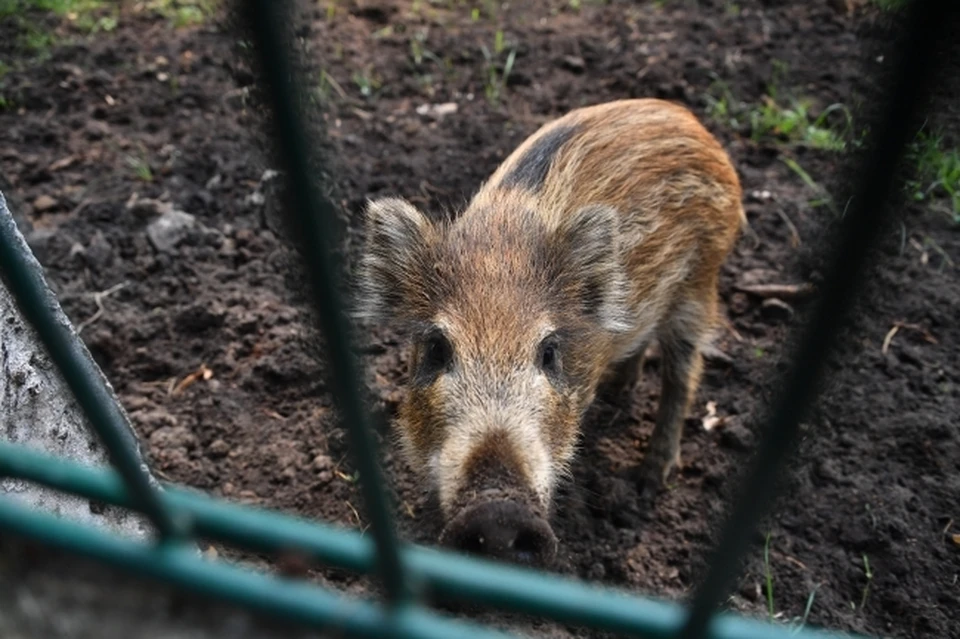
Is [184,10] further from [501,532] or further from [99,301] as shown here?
[501,532]

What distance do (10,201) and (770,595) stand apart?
13.3 feet

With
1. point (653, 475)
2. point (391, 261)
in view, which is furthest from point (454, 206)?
point (653, 475)

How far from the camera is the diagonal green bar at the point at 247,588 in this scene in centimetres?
99

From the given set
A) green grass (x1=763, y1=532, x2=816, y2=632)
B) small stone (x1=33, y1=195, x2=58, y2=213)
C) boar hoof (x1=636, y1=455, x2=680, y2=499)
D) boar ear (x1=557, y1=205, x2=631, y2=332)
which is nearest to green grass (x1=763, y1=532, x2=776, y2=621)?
green grass (x1=763, y1=532, x2=816, y2=632)

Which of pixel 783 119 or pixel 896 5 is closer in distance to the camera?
pixel 896 5

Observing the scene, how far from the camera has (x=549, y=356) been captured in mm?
3059

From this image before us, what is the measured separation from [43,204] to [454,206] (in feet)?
7.35

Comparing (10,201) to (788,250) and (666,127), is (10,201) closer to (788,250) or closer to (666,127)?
(666,127)

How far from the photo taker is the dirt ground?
3.23 m

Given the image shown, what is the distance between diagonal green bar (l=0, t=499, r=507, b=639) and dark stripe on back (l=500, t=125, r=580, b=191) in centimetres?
263

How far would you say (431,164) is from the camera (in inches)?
196

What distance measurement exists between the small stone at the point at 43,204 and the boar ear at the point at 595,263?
2861 millimetres

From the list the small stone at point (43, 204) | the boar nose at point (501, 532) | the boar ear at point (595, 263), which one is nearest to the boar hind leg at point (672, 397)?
the boar ear at point (595, 263)

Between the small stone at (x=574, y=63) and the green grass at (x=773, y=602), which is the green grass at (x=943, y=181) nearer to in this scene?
the small stone at (x=574, y=63)
